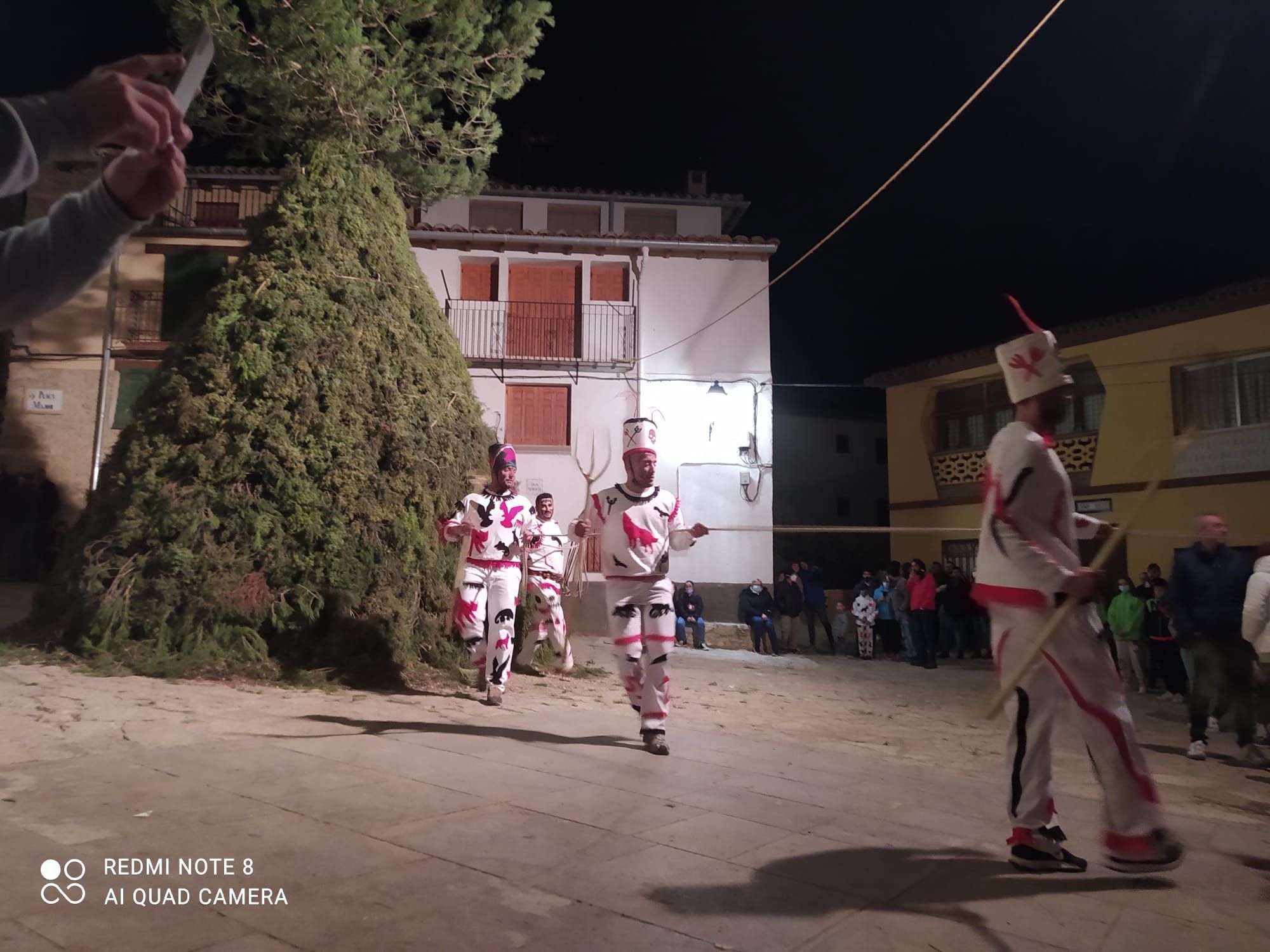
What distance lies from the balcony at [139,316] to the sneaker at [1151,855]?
2076 centimetres

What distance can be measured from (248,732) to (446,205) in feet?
62.9

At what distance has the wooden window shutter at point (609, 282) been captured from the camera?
20.6 meters

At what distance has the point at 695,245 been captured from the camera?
792 inches

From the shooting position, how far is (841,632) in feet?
52.1

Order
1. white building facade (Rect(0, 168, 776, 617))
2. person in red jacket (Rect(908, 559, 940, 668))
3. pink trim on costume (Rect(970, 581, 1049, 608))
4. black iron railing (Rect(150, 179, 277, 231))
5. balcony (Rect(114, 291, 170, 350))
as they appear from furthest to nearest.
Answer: black iron railing (Rect(150, 179, 277, 231)) → white building facade (Rect(0, 168, 776, 617)) → balcony (Rect(114, 291, 170, 350)) → person in red jacket (Rect(908, 559, 940, 668)) → pink trim on costume (Rect(970, 581, 1049, 608))

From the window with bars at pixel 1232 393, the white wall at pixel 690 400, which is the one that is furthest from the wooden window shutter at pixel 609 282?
the window with bars at pixel 1232 393

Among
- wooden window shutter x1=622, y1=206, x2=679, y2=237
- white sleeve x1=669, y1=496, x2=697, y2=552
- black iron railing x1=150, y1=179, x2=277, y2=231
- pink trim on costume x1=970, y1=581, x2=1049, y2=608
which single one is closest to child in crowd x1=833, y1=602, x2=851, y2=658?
white sleeve x1=669, y1=496, x2=697, y2=552

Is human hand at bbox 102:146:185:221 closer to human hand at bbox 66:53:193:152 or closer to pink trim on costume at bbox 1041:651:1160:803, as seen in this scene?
human hand at bbox 66:53:193:152

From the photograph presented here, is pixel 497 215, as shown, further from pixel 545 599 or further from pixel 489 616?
pixel 489 616

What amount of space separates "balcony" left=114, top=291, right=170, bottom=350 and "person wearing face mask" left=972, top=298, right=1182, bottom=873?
20.0 meters

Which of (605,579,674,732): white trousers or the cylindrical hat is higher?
the cylindrical hat

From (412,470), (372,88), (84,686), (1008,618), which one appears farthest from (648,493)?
(372,88)

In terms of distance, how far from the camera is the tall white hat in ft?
11.7

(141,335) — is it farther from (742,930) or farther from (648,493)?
(742,930)
